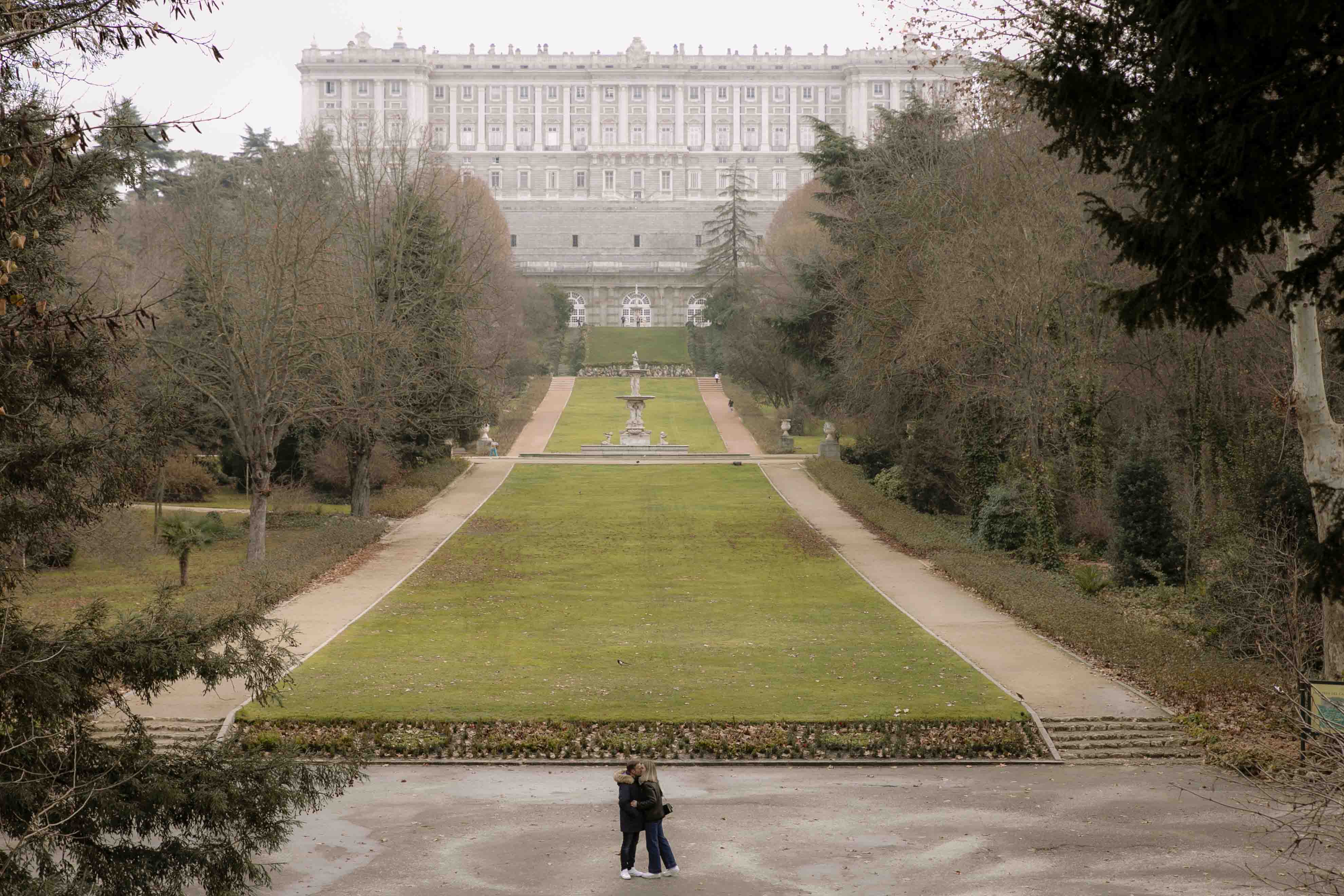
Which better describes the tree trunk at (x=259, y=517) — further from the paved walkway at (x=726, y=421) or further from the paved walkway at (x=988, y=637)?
the paved walkway at (x=726, y=421)

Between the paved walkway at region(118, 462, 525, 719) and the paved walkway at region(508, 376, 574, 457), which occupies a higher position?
the paved walkway at region(508, 376, 574, 457)

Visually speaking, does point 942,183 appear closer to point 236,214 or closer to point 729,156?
point 236,214

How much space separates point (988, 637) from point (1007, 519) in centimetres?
776

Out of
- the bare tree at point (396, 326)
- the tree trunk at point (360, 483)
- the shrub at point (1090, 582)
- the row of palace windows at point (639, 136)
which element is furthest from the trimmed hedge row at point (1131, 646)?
the row of palace windows at point (639, 136)

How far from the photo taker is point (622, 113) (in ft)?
439

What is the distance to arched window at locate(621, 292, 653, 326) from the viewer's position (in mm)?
97750

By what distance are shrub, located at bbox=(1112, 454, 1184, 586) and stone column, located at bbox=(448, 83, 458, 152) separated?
11436 centimetres

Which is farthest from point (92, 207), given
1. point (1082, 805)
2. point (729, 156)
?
point (729, 156)

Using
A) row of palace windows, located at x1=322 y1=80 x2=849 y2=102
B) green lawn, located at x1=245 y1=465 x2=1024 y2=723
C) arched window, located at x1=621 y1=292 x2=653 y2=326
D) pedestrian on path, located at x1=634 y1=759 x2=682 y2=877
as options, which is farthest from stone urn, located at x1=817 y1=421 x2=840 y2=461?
row of palace windows, located at x1=322 y1=80 x2=849 y2=102

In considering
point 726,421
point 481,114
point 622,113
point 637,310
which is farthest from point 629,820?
point 481,114

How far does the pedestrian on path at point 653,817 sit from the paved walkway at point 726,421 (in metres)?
36.9

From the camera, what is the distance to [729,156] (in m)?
132

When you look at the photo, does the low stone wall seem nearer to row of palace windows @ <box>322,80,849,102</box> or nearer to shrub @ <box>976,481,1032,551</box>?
shrub @ <box>976,481,1032,551</box>

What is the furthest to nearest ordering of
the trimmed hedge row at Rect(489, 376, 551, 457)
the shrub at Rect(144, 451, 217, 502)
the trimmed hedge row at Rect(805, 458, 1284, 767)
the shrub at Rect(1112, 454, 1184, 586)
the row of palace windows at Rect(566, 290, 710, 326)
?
1. the row of palace windows at Rect(566, 290, 710, 326)
2. the trimmed hedge row at Rect(489, 376, 551, 457)
3. the shrub at Rect(144, 451, 217, 502)
4. the shrub at Rect(1112, 454, 1184, 586)
5. the trimmed hedge row at Rect(805, 458, 1284, 767)
